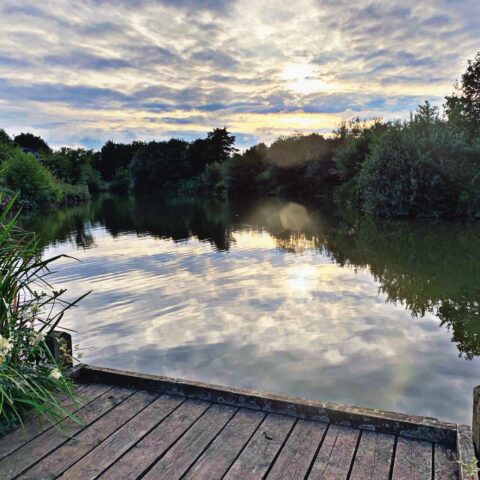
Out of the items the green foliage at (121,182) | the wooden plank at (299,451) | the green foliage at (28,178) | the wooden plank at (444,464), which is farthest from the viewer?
the green foliage at (121,182)

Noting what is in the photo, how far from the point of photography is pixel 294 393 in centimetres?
498

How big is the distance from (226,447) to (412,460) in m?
1.23

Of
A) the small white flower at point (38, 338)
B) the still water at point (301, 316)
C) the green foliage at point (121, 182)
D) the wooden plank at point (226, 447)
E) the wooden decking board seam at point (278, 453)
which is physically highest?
the green foliage at point (121, 182)

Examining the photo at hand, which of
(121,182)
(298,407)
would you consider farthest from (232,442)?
(121,182)

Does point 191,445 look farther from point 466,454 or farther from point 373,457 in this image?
point 466,454

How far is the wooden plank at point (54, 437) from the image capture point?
278 centimetres

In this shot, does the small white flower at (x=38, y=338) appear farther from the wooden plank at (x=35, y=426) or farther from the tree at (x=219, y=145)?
the tree at (x=219, y=145)

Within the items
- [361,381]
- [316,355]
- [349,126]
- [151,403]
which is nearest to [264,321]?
[316,355]

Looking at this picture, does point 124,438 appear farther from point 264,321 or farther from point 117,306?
point 117,306

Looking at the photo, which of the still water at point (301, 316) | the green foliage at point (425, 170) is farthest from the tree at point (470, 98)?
the still water at point (301, 316)

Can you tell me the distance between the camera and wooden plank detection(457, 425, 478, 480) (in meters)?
2.41

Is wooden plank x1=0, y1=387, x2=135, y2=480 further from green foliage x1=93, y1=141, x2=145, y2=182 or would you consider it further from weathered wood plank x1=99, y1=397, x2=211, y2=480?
green foliage x1=93, y1=141, x2=145, y2=182

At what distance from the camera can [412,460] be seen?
272 cm

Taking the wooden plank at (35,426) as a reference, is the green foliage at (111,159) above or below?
above
